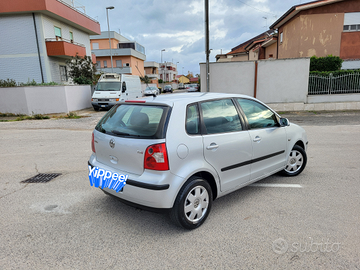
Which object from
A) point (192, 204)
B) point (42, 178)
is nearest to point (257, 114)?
point (192, 204)

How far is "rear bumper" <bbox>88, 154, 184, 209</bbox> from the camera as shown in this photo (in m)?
2.75

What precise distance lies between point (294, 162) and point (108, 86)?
15527mm

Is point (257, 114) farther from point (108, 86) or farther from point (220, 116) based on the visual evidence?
point (108, 86)

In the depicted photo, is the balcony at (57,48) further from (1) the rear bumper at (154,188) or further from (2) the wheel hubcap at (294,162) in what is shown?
(1) the rear bumper at (154,188)

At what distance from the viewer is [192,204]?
119 inches

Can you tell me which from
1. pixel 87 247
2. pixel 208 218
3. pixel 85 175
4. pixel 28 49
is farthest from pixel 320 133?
pixel 28 49

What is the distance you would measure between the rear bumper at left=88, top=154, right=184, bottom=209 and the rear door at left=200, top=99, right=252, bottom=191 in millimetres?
568

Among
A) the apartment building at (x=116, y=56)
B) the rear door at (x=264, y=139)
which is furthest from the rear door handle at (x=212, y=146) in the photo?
→ the apartment building at (x=116, y=56)

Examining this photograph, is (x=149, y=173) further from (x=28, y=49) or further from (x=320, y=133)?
(x=28, y=49)

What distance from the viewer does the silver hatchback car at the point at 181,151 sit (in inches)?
110

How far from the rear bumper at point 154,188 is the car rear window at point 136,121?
0.44 metres

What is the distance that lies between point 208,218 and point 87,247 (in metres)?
1.51

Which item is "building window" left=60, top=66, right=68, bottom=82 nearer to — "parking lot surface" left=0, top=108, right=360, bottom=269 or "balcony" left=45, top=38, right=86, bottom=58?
"balcony" left=45, top=38, right=86, bottom=58

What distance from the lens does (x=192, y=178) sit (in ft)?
9.86
